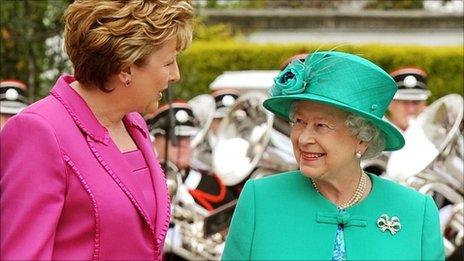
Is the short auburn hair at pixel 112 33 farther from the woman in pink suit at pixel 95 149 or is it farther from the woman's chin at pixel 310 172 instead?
the woman's chin at pixel 310 172

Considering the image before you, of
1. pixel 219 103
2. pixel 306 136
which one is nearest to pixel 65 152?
pixel 306 136

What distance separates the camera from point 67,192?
2.46m

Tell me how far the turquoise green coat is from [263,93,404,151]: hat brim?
0.45 ft

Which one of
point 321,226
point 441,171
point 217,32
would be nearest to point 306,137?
point 321,226

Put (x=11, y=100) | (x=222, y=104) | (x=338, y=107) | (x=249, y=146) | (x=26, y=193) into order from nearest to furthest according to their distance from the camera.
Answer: (x=26, y=193) → (x=338, y=107) → (x=11, y=100) → (x=249, y=146) → (x=222, y=104)

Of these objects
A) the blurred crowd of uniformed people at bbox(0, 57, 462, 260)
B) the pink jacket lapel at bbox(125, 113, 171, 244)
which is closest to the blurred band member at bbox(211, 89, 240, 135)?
the blurred crowd of uniformed people at bbox(0, 57, 462, 260)

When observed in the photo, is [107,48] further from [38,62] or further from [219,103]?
[219,103]

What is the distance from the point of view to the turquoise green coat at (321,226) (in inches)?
119

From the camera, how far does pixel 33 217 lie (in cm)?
239

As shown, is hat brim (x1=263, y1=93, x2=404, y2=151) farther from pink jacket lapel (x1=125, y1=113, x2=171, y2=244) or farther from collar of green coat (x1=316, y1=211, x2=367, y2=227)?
pink jacket lapel (x1=125, y1=113, x2=171, y2=244)

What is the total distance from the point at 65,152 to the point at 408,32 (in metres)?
16.0

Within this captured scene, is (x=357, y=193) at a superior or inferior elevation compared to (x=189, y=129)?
superior

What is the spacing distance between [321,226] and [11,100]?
11.9 feet

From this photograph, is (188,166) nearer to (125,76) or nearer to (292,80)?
(292,80)
